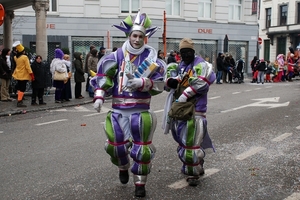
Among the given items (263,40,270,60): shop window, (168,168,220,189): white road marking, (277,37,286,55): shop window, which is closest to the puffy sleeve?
(168,168,220,189): white road marking

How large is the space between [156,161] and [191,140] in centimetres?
135

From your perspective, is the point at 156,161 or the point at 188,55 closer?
the point at 188,55

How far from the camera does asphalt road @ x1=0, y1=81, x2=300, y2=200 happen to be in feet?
15.9

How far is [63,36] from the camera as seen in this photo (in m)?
25.0

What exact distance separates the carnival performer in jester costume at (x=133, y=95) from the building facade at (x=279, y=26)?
4414cm

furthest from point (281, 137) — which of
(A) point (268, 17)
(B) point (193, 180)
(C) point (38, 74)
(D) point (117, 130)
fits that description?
(A) point (268, 17)

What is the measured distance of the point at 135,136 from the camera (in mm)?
4656

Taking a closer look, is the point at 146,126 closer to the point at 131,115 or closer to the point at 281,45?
the point at 131,115

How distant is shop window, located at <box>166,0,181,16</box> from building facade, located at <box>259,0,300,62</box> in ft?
72.1

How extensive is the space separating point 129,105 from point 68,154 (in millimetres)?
2358

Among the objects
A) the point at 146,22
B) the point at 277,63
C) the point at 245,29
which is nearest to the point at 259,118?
the point at 146,22

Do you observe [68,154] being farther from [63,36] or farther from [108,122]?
[63,36]

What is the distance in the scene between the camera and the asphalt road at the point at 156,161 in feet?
15.9

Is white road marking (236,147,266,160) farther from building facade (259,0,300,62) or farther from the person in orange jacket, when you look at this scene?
building facade (259,0,300,62)
